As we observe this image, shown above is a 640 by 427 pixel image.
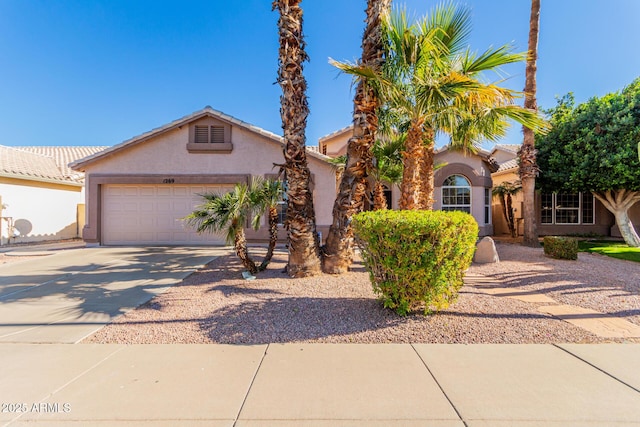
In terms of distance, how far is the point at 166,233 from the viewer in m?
13.4

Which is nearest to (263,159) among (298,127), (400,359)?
(298,127)

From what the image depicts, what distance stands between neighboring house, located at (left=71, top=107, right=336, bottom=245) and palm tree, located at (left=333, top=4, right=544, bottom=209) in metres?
5.99

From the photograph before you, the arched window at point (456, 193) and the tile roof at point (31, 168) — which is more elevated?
the tile roof at point (31, 168)

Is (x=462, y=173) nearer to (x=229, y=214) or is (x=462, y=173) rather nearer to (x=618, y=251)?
(x=618, y=251)

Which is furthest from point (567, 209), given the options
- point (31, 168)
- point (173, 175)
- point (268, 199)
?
point (31, 168)

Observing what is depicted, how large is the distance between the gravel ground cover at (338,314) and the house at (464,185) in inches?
363

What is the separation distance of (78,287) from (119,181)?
7737 millimetres

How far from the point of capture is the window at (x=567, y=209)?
17766 millimetres

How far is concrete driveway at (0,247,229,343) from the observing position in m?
4.77

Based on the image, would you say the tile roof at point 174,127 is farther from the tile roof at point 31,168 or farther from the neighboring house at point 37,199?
the neighboring house at point 37,199

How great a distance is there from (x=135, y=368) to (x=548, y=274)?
28.9ft

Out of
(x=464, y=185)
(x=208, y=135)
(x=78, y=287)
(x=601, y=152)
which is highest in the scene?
(x=208, y=135)

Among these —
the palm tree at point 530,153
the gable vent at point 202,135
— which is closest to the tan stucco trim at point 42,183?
the gable vent at point 202,135

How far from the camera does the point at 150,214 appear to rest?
44.3 feet
